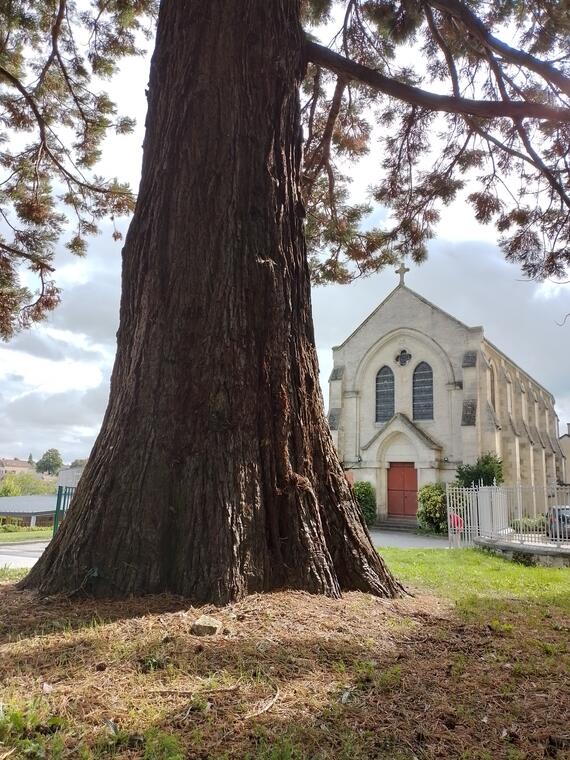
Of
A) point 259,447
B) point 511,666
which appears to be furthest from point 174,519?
point 511,666

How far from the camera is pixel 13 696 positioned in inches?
86.6

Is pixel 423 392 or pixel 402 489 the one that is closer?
pixel 402 489

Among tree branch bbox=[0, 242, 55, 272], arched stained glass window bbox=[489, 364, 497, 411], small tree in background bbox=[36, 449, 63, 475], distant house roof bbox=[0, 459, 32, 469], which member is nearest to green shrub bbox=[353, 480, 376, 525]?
arched stained glass window bbox=[489, 364, 497, 411]

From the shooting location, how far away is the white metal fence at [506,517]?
40.6 feet

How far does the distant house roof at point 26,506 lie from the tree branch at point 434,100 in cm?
3679

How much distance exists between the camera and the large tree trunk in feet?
11.4

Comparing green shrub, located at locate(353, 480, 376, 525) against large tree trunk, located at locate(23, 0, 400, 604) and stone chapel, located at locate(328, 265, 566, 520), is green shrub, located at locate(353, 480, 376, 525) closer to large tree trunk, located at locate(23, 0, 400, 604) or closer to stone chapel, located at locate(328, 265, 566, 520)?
stone chapel, located at locate(328, 265, 566, 520)

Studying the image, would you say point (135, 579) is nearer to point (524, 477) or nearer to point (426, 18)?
point (426, 18)

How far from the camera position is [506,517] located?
14344 mm

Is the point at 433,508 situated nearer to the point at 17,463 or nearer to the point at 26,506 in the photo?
the point at 26,506

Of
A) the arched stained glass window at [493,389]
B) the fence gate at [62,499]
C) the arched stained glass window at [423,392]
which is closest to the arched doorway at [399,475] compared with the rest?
the arched stained glass window at [423,392]

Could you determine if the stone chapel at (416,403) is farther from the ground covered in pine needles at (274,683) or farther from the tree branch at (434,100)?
the ground covered in pine needles at (274,683)

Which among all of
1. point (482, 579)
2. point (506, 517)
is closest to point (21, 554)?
point (482, 579)

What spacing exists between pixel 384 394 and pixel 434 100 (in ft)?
75.6
